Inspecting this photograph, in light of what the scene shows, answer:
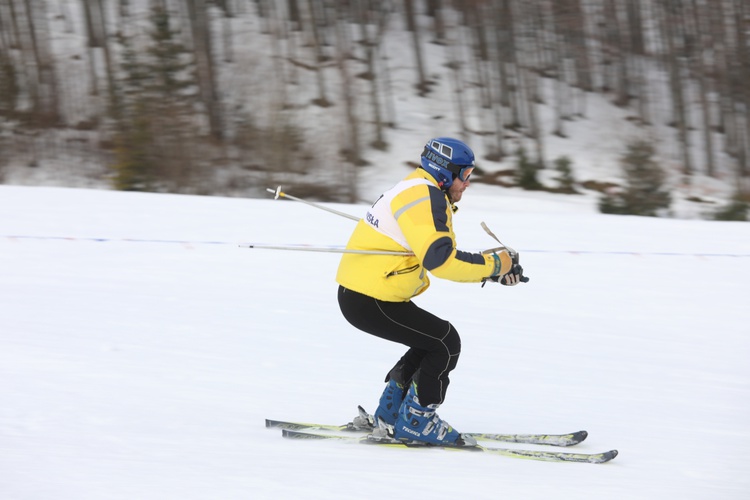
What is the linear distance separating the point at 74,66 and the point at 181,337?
12.9 meters

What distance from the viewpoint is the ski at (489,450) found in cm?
411

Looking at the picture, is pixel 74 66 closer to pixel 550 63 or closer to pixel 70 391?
pixel 550 63

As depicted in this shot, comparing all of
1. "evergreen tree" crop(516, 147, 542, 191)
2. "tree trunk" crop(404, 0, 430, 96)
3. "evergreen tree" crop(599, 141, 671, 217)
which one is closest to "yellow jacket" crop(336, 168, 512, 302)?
"evergreen tree" crop(599, 141, 671, 217)

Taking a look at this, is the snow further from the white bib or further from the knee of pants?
the white bib

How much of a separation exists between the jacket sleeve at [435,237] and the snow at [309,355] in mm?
850

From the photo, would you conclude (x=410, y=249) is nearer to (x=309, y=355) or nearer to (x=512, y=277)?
(x=512, y=277)

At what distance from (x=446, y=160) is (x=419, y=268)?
0.47 m

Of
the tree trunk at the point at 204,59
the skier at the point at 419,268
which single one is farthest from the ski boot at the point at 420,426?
the tree trunk at the point at 204,59

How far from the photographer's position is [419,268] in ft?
12.7

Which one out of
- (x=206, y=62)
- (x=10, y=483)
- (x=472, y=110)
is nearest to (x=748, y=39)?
(x=472, y=110)

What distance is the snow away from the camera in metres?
3.75

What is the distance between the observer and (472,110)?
692 inches

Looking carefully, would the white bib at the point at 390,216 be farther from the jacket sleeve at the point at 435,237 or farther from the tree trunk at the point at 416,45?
the tree trunk at the point at 416,45

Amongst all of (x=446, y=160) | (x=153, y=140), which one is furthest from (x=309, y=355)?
(x=153, y=140)
